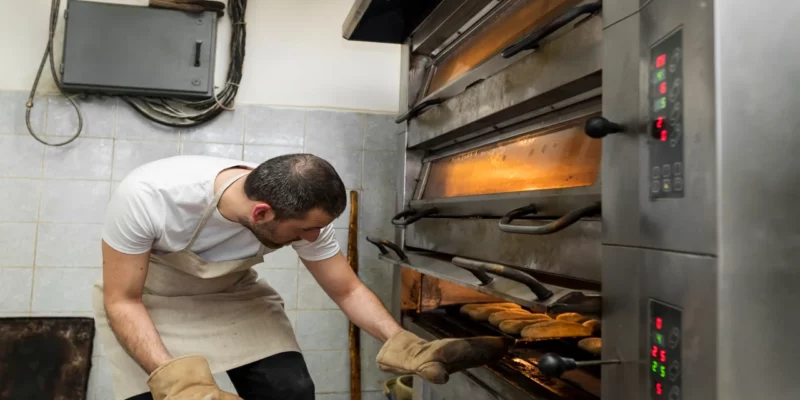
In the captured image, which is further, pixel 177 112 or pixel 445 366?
pixel 177 112

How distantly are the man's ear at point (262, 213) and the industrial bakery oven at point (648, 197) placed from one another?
447 millimetres

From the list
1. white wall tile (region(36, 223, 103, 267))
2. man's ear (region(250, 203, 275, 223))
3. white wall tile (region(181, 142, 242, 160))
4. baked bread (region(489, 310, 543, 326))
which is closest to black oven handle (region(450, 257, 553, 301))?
baked bread (region(489, 310, 543, 326))

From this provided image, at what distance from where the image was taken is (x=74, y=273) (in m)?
2.39

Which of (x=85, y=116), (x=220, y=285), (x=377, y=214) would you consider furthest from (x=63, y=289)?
(x=377, y=214)

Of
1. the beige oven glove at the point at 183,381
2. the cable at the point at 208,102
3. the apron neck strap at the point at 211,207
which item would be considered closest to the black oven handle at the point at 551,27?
the apron neck strap at the point at 211,207

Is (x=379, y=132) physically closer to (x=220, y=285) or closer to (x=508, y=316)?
(x=220, y=285)

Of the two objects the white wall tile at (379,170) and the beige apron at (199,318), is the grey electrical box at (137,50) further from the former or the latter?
the beige apron at (199,318)

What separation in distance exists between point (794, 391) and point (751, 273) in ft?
0.53

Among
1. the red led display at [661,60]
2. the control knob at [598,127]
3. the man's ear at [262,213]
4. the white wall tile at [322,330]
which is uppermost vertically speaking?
the red led display at [661,60]

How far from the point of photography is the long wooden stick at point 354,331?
8.50 ft

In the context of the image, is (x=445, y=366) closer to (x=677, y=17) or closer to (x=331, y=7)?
(x=677, y=17)

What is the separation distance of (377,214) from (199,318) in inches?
46.7

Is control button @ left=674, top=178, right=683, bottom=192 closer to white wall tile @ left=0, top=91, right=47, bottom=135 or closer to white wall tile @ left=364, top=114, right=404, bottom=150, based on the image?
white wall tile @ left=364, top=114, right=404, bottom=150

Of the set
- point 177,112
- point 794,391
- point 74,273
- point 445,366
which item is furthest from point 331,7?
point 794,391
